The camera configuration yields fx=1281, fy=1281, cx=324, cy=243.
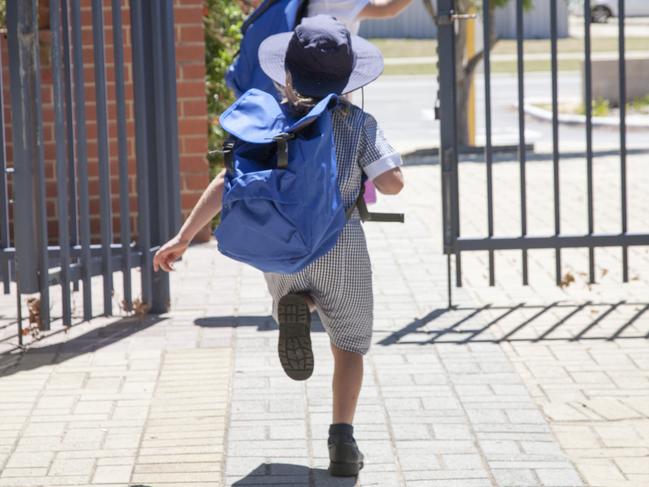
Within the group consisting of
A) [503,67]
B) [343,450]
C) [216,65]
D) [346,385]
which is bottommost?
[343,450]

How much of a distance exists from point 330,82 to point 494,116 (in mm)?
17288

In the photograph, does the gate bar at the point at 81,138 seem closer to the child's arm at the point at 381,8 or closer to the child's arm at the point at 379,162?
the child's arm at the point at 381,8

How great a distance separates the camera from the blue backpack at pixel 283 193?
3.79 metres

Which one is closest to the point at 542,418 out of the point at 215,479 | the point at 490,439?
the point at 490,439

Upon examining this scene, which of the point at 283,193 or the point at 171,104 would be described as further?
the point at 171,104

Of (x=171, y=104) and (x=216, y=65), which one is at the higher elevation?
(x=216, y=65)

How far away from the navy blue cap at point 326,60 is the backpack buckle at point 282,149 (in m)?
0.25

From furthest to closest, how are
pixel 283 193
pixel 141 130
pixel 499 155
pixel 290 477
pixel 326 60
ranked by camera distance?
pixel 499 155 → pixel 141 130 → pixel 290 477 → pixel 326 60 → pixel 283 193

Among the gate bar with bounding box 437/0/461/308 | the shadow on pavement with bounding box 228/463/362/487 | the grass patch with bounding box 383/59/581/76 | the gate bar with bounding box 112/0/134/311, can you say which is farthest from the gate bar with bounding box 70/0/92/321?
the grass patch with bounding box 383/59/581/76

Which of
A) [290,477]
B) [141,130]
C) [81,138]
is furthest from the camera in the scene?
[141,130]

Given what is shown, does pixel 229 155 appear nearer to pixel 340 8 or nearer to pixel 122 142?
pixel 340 8

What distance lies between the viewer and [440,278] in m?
7.23

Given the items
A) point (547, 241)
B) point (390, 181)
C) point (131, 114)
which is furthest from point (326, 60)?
point (131, 114)

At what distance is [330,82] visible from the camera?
13.0 ft
